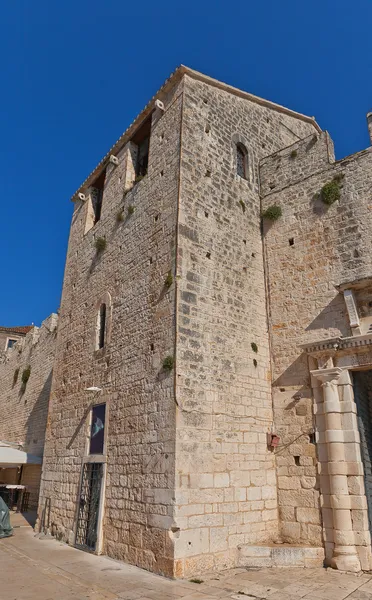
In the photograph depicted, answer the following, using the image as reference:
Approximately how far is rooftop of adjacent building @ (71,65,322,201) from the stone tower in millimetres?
47

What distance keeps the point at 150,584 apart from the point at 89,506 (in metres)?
3.21

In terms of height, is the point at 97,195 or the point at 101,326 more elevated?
the point at 97,195

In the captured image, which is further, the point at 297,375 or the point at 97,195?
the point at 97,195

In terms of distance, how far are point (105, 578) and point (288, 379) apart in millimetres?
4703

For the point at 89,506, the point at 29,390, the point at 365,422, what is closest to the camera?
the point at 365,422

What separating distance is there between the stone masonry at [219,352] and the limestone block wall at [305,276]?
3 centimetres

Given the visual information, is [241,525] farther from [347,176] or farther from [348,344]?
[347,176]

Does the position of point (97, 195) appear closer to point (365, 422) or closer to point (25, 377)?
point (365, 422)

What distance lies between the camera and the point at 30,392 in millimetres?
19078

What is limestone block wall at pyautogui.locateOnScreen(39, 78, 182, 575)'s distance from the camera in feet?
23.3

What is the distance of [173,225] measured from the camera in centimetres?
826

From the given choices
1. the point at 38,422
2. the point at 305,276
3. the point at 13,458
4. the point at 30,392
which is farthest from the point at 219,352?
the point at 30,392

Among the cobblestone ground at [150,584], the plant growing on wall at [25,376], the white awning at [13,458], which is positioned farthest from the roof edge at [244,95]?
the plant growing on wall at [25,376]

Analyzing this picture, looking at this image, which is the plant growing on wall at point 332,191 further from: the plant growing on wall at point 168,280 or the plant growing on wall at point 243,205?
the plant growing on wall at point 168,280
